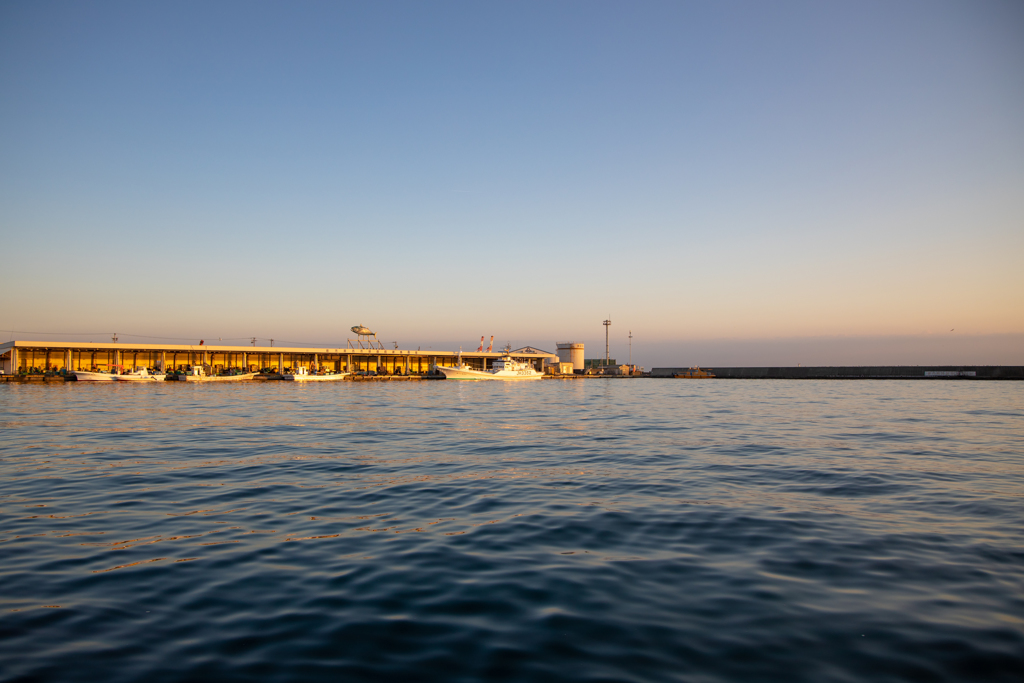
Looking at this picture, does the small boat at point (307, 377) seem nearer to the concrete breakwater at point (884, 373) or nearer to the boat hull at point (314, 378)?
the boat hull at point (314, 378)

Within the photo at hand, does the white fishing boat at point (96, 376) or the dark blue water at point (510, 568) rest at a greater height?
the white fishing boat at point (96, 376)

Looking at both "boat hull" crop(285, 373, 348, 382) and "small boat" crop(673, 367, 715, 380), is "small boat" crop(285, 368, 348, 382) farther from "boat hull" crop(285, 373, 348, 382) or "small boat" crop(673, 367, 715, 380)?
"small boat" crop(673, 367, 715, 380)

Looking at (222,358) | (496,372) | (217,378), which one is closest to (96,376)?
(217,378)

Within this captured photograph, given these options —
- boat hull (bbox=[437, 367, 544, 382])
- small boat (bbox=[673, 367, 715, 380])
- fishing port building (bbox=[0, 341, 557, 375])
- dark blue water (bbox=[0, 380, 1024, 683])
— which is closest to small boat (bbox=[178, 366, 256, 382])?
fishing port building (bbox=[0, 341, 557, 375])

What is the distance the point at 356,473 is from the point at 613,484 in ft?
20.1

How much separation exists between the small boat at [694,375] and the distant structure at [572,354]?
79.8 feet

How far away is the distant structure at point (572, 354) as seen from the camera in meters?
145

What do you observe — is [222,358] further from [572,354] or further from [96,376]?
[572,354]

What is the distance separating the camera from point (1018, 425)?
26500mm

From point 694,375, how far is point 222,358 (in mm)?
103603

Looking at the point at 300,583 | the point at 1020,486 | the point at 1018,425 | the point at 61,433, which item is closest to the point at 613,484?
the point at 300,583

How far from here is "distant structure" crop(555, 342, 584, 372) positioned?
145125 millimetres

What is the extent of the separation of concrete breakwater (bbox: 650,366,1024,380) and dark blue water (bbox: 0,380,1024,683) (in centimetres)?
12030

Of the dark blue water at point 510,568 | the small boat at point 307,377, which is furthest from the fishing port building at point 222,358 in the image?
the dark blue water at point 510,568
